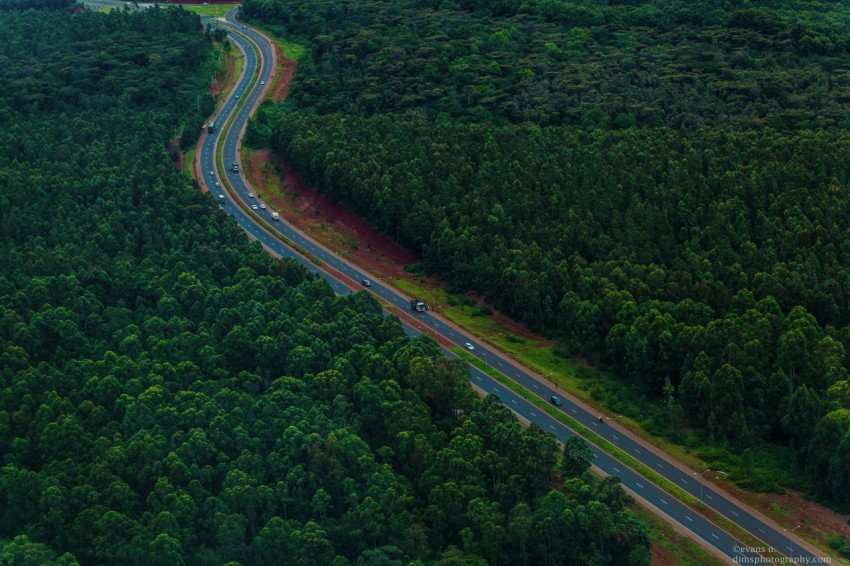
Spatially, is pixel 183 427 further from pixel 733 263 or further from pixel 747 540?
pixel 733 263

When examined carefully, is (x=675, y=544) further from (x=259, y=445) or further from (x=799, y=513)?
(x=259, y=445)

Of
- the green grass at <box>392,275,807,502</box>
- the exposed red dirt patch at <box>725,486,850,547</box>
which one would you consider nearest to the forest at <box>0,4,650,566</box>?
the green grass at <box>392,275,807,502</box>

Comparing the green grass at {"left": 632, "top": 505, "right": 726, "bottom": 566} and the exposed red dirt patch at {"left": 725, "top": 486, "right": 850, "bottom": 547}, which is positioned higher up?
the exposed red dirt patch at {"left": 725, "top": 486, "right": 850, "bottom": 547}

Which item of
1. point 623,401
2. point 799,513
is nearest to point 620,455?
point 623,401

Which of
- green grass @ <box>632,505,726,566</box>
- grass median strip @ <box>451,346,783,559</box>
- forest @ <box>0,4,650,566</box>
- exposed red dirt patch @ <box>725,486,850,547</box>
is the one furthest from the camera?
grass median strip @ <box>451,346,783,559</box>

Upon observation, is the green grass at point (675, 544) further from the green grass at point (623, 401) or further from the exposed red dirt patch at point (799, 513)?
the green grass at point (623, 401)

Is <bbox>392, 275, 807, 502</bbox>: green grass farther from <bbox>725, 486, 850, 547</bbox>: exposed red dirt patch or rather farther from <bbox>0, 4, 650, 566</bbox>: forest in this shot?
<bbox>0, 4, 650, 566</bbox>: forest

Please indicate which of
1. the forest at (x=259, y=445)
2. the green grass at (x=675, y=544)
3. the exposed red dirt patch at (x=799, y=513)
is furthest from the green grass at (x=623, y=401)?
the forest at (x=259, y=445)

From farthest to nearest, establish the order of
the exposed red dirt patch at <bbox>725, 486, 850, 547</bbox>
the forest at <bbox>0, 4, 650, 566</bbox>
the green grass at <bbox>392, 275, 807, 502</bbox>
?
the green grass at <bbox>392, 275, 807, 502</bbox>, the exposed red dirt patch at <bbox>725, 486, 850, 547</bbox>, the forest at <bbox>0, 4, 650, 566</bbox>

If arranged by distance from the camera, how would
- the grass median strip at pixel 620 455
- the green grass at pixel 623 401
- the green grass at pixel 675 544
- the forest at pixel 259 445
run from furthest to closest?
the green grass at pixel 623 401
the grass median strip at pixel 620 455
the green grass at pixel 675 544
the forest at pixel 259 445
